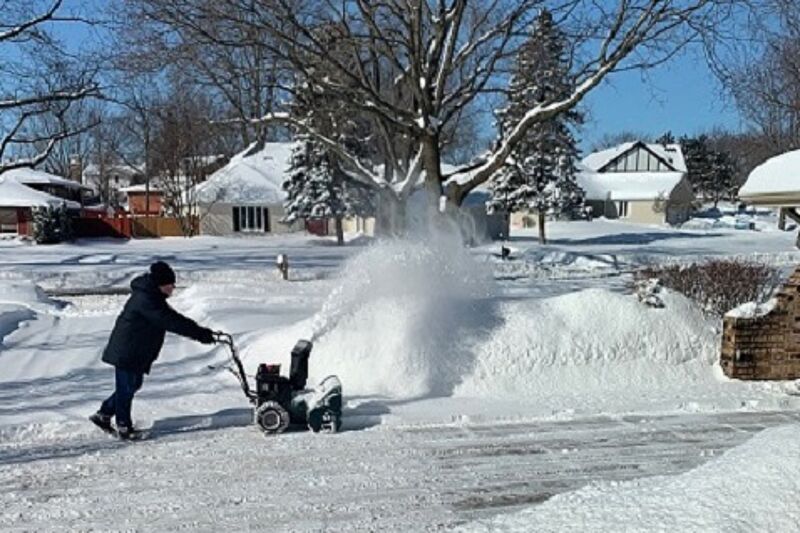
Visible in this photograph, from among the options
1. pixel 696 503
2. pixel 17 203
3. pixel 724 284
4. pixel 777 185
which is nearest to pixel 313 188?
pixel 17 203

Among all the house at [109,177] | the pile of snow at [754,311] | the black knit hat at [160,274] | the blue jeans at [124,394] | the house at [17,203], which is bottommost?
the blue jeans at [124,394]

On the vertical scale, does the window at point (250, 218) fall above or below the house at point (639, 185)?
below

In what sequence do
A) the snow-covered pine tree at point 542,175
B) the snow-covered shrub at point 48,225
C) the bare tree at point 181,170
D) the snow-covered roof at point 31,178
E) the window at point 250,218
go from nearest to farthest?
the snow-covered shrub at point 48,225
the snow-covered pine tree at point 542,175
the bare tree at point 181,170
the window at point 250,218
the snow-covered roof at point 31,178

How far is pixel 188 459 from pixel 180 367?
10.8 feet

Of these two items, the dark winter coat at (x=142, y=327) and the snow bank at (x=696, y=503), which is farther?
the dark winter coat at (x=142, y=327)

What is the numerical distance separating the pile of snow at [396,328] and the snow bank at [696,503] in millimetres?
3279

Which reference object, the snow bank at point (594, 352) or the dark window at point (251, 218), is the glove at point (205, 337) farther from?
the dark window at point (251, 218)

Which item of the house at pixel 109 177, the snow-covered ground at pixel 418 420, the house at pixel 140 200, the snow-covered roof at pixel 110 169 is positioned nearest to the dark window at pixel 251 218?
the house at pixel 140 200

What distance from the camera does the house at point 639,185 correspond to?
61.1m

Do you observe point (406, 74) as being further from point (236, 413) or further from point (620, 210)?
point (620, 210)

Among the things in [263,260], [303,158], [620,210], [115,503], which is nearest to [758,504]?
[115,503]

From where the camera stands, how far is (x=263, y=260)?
88.8 ft

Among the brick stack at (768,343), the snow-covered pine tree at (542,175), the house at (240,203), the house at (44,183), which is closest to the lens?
→ the brick stack at (768,343)

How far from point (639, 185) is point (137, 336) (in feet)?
205
